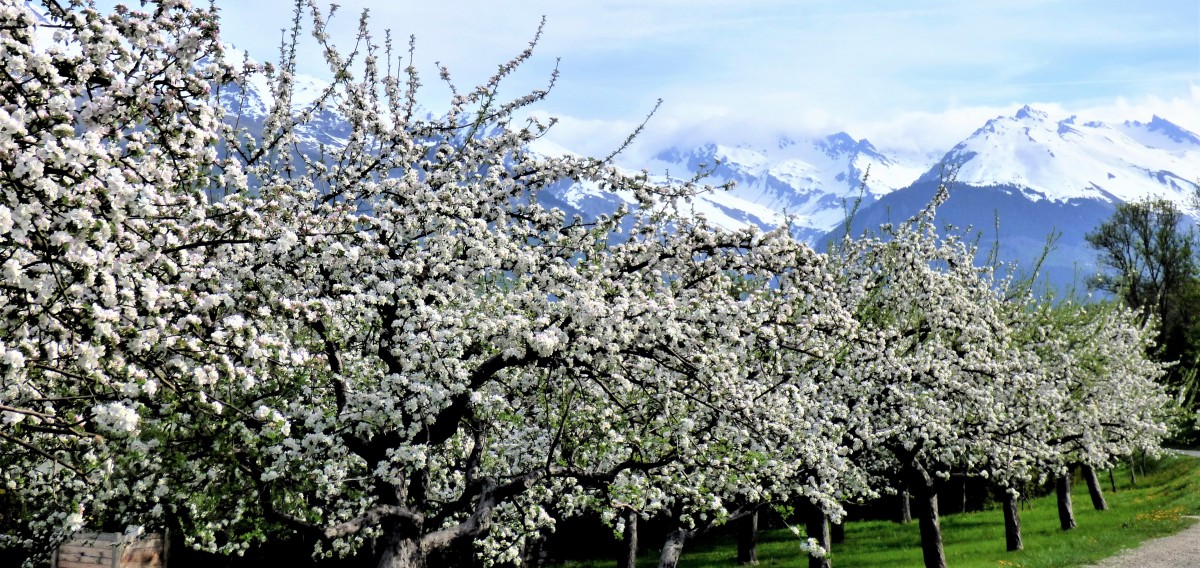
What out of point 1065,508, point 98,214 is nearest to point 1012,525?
point 1065,508

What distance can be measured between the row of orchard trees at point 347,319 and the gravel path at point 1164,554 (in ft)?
36.8

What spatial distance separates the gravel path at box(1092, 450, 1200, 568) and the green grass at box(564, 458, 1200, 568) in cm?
54

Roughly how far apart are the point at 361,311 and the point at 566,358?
3204 millimetres

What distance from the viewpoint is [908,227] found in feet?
83.2

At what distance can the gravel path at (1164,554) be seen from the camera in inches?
1035

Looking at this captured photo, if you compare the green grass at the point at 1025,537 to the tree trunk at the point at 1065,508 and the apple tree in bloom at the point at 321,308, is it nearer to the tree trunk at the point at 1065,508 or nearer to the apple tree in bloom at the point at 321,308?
the tree trunk at the point at 1065,508

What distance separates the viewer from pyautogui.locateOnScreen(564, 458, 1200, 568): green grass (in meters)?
30.4

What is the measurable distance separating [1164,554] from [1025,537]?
790cm

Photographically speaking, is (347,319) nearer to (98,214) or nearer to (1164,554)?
(98,214)

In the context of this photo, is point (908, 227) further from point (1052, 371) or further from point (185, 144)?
point (185, 144)

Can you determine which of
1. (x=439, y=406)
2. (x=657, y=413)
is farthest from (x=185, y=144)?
(x=657, y=413)

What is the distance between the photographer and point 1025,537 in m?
35.8

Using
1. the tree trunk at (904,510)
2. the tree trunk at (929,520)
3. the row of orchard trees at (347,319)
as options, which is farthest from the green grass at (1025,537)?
the row of orchard trees at (347,319)

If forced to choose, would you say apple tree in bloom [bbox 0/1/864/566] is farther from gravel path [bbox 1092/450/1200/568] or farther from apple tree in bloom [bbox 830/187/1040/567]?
gravel path [bbox 1092/450/1200/568]
